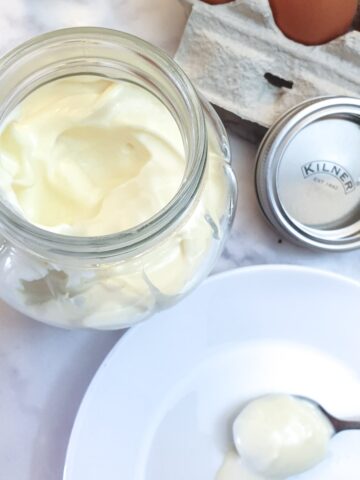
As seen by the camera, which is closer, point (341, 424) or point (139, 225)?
point (139, 225)

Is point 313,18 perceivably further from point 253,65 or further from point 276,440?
point 276,440

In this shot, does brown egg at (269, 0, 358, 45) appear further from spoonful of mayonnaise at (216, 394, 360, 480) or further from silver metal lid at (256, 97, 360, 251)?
spoonful of mayonnaise at (216, 394, 360, 480)

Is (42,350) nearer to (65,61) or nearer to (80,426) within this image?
(80,426)

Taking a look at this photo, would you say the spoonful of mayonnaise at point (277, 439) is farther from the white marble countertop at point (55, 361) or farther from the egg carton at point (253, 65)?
the egg carton at point (253, 65)

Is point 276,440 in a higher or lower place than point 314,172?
lower

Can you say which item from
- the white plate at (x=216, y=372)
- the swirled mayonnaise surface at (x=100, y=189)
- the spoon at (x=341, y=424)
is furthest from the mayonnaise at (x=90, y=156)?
the spoon at (x=341, y=424)

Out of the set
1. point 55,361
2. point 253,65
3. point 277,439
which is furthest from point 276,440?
point 253,65

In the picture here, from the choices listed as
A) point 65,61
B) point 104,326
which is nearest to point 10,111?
point 65,61
